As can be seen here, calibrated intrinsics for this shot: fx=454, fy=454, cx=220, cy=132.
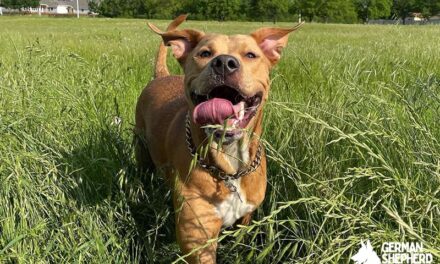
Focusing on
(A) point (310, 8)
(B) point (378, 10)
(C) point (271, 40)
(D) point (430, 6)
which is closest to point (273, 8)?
(A) point (310, 8)

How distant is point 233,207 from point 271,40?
3.59 ft

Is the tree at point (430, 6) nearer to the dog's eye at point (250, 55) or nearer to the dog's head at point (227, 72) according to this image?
the dog's head at point (227, 72)

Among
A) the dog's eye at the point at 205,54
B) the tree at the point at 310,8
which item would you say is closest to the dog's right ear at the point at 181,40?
the dog's eye at the point at 205,54

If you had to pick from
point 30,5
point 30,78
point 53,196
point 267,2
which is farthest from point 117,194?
point 30,5

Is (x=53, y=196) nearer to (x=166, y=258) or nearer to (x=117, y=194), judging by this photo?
(x=117, y=194)

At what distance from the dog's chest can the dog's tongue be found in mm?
485

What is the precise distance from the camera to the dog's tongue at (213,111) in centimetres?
229

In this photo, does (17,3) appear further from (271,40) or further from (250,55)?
(250,55)

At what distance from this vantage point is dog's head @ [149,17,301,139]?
2.33 meters

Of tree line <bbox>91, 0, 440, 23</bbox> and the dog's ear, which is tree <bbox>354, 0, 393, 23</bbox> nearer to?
tree line <bbox>91, 0, 440, 23</bbox>

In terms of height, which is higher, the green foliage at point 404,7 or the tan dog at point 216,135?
the green foliage at point 404,7

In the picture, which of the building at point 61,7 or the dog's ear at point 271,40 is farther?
the building at point 61,7

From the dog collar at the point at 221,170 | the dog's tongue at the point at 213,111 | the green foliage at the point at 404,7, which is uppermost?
the green foliage at the point at 404,7

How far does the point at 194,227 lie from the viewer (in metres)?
2.45
